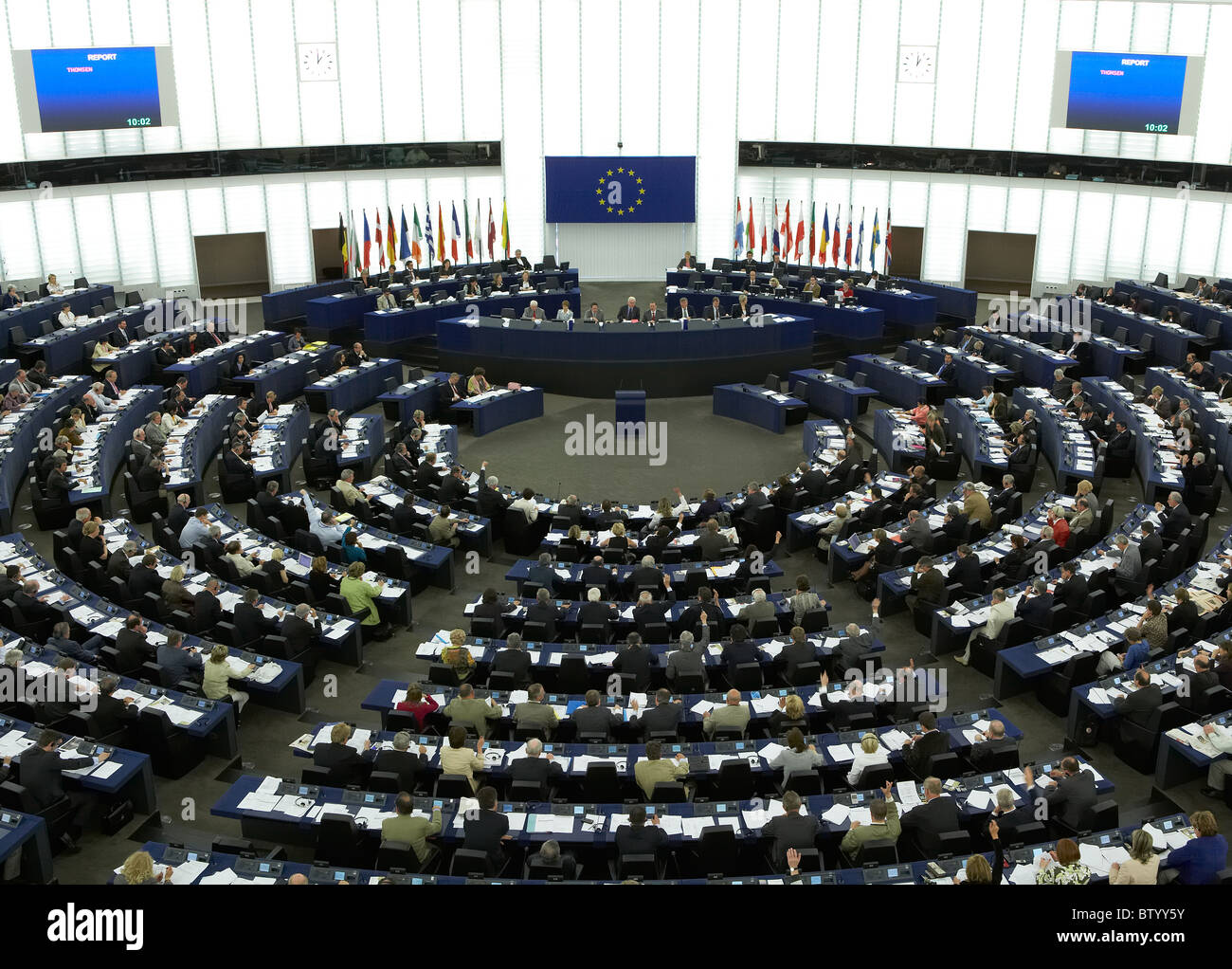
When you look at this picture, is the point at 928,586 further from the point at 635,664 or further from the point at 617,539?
the point at 635,664

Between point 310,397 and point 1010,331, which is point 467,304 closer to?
point 310,397

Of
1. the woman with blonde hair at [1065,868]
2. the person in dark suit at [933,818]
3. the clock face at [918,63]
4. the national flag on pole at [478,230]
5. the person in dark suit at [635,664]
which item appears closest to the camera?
the woman with blonde hair at [1065,868]

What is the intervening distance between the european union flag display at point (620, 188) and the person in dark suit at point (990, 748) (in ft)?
91.5

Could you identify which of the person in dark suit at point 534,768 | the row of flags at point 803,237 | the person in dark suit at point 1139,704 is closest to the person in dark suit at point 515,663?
the person in dark suit at point 534,768

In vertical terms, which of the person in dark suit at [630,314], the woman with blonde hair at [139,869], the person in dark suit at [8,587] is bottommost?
the woman with blonde hair at [139,869]

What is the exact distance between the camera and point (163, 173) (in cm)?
3406

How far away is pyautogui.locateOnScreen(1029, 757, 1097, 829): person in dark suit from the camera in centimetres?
1077

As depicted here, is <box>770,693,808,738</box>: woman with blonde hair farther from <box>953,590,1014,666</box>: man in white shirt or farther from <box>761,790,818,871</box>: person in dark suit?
<box>953,590,1014,666</box>: man in white shirt

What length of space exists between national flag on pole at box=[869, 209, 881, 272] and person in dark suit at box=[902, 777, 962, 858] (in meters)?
25.8

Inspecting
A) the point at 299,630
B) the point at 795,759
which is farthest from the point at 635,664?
the point at 299,630

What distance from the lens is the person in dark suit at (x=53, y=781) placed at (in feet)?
36.5

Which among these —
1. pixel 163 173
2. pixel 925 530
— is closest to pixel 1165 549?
pixel 925 530

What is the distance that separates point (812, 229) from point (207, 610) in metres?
25.2

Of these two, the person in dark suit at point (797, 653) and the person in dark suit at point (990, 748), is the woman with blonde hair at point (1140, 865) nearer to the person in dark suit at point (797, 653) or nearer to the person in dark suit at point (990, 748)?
the person in dark suit at point (990, 748)
